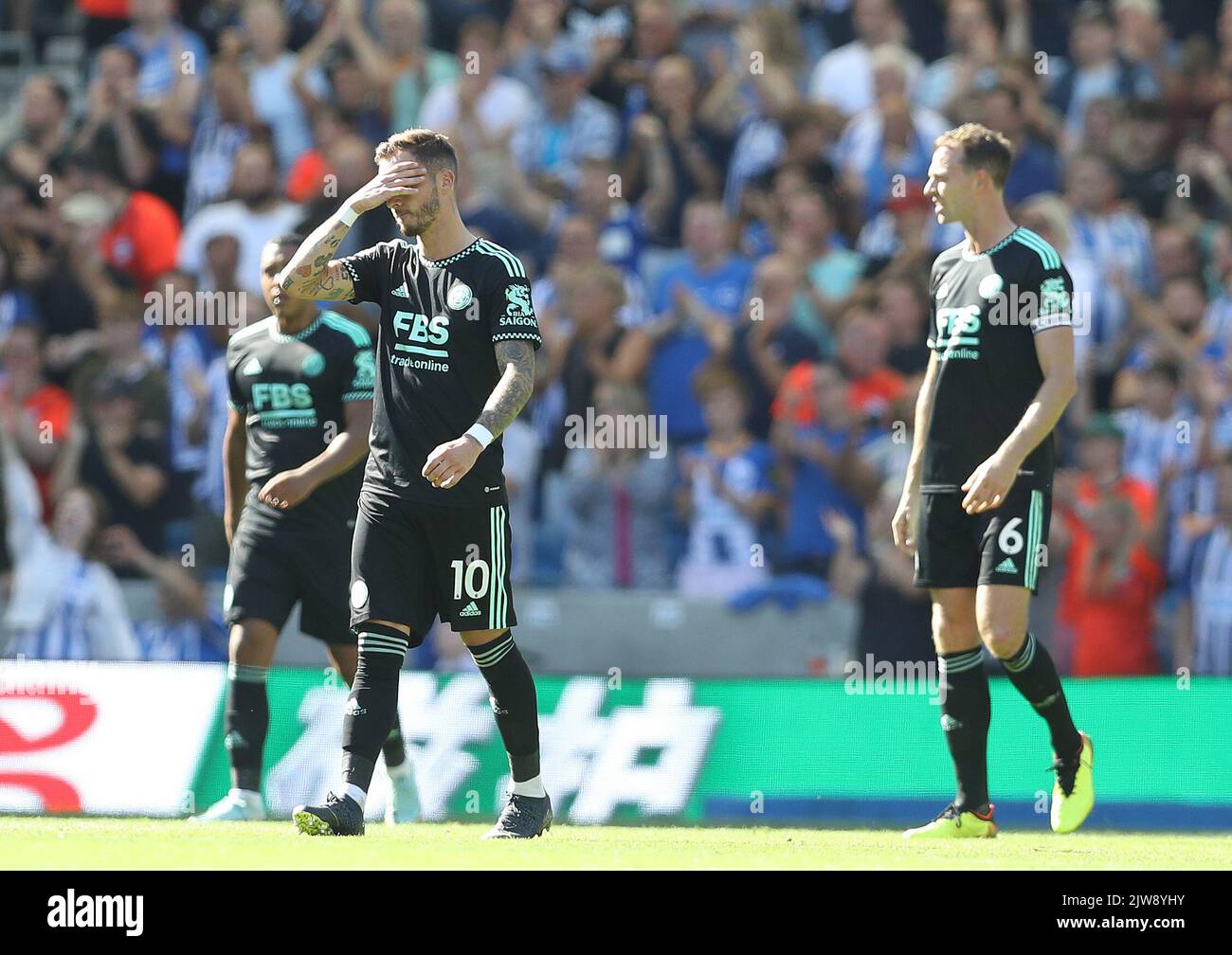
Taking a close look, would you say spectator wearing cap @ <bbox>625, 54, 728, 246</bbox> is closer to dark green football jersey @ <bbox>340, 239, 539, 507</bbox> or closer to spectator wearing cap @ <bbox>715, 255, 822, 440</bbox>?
spectator wearing cap @ <bbox>715, 255, 822, 440</bbox>

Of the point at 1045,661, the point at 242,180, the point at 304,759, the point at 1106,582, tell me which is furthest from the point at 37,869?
the point at 242,180

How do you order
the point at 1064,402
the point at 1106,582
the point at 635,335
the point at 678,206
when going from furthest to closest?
the point at 678,206
the point at 635,335
the point at 1106,582
the point at 1064,402

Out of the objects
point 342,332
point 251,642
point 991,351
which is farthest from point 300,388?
point 991,351

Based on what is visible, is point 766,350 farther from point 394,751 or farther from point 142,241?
point 394,751

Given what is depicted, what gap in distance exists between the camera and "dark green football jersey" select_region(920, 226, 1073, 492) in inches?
294

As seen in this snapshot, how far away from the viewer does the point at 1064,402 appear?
24.1 ft

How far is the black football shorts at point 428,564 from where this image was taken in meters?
6.83

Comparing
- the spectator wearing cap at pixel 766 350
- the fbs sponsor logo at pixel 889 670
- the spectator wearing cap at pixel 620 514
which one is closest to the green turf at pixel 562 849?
the fbs sponsor logo at pixel 889 670

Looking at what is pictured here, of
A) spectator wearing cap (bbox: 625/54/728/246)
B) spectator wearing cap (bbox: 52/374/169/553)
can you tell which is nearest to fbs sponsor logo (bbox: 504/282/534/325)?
spectator wearing cap (bbox: 52/374/169/553)

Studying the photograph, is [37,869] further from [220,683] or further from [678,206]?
[678,206]

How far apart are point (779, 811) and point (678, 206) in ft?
19.8

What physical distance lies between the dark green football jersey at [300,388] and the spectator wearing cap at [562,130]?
594 centimetres

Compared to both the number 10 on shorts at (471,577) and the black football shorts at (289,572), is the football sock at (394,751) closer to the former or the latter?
the black football shorts at (289,572)

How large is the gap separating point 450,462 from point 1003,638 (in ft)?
7.78
